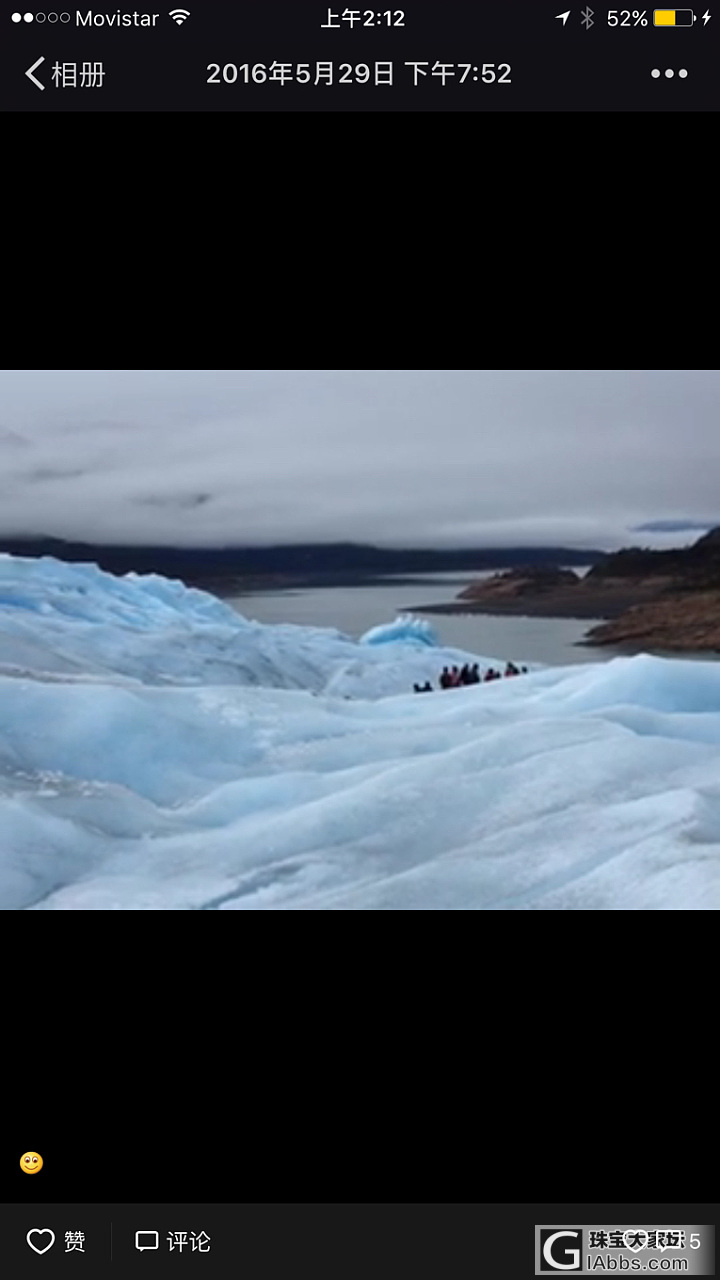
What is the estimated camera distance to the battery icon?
A: 1871 millimetres

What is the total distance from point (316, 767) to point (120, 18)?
60.2 inches

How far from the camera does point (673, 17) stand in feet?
6.15

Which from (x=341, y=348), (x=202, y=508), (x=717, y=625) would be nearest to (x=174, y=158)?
(x=341, y=348)

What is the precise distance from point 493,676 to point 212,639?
0.68 m

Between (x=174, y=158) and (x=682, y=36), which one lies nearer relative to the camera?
(x=682, y=36)

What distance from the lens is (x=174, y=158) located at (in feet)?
7.03

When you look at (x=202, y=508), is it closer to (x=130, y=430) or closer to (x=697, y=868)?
(x=130, y=430)
